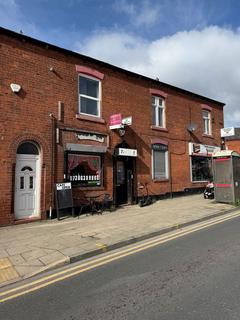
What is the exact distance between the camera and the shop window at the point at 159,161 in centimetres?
Result: 1653

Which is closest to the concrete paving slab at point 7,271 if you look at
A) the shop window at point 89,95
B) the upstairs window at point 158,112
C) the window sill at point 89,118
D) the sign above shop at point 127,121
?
the window sill at point 89,118

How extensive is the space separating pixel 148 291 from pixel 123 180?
10332mm

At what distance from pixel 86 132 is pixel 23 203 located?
3.93 meters

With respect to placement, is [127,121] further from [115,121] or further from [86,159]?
[86,159]

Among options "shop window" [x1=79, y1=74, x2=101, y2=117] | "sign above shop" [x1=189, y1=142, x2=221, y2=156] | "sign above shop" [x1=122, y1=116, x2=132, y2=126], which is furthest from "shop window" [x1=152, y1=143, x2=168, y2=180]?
"shop window" [x1=79, y1=74, x2=101, y2=117]

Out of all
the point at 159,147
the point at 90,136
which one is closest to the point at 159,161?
the point at 159,147

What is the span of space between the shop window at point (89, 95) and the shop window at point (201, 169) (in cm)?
792

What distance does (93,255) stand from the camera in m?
7.09

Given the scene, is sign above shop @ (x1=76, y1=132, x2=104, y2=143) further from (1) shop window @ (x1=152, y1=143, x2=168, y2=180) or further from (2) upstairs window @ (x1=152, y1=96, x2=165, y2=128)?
(2) upstairs window @ (x1=152, y1=96, x2=165, y2=128)

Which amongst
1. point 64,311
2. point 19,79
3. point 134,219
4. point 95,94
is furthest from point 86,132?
point 64,311

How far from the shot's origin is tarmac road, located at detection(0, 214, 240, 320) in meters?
4.13

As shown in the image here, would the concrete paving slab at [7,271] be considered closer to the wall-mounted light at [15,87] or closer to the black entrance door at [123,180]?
the wall-mounted light at [15,87]

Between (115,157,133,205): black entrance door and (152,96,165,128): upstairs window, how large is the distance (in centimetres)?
315

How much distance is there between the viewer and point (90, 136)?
1350cm
